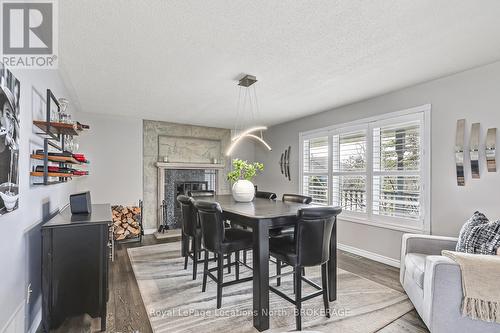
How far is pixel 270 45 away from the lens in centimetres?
237

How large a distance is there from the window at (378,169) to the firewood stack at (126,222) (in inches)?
135

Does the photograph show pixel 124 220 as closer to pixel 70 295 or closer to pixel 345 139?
pixel 70 295

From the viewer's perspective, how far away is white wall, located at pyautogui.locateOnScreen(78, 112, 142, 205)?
5.07 m

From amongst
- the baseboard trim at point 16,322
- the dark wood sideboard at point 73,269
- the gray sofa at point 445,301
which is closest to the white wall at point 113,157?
the dark wood sideboard at point 73,269

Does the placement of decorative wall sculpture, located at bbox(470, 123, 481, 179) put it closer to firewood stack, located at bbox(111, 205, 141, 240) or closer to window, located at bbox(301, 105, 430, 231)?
window, located at bbox(301, 105, 430, 231)

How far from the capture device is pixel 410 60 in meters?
2.69

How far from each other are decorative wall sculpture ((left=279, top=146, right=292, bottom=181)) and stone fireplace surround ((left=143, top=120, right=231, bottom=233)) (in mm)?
1400

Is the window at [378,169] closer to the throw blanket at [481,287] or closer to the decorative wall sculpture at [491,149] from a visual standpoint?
the decorative wall sculpture at [491,149]

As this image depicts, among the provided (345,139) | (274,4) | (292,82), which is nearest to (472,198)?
(345,139)

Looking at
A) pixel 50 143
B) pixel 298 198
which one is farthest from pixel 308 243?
pixel 50 143

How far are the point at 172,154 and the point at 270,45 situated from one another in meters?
4.09

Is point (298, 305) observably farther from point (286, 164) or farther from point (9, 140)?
point (286, 164)

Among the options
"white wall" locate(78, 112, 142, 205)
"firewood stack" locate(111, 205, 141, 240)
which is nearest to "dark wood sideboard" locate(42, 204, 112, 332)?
"firewood stack" locate(111, 205, 141, 240)

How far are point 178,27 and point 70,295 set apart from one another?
2.27 metres
